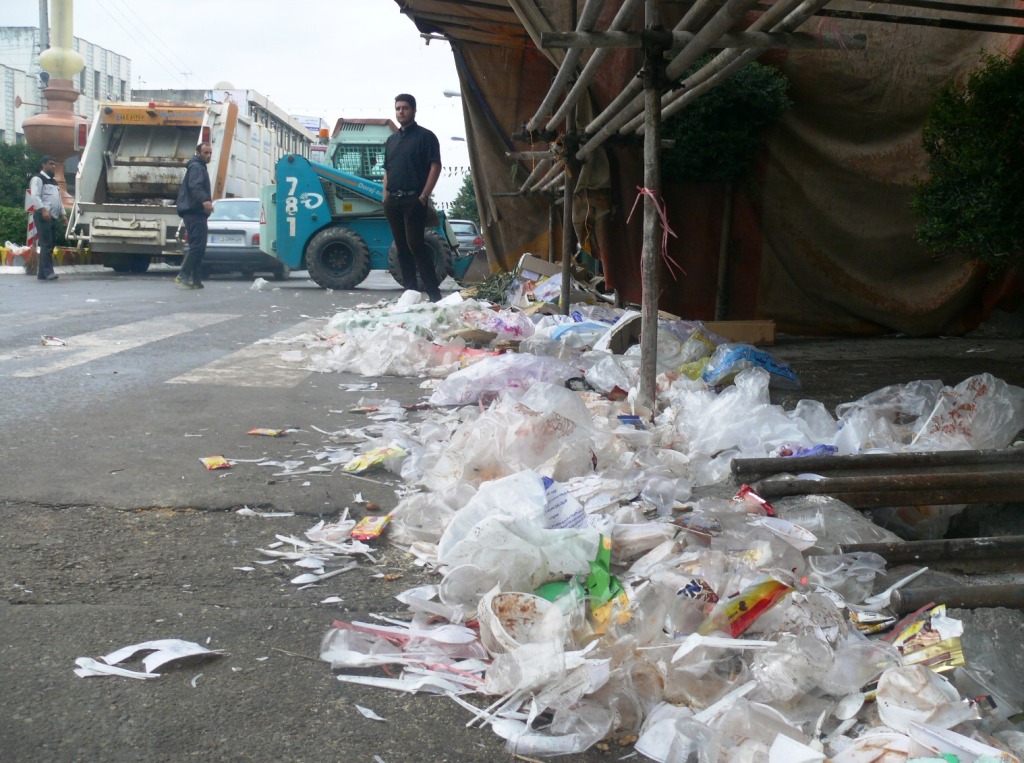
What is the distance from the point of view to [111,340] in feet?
20.4

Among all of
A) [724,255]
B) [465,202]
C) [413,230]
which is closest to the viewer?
[724,255]

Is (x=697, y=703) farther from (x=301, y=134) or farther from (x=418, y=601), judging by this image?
(x=301, y=134)

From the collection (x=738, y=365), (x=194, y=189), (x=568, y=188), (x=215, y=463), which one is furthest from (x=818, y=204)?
(x=194, y=189)

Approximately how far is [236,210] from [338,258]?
3432 millimetres

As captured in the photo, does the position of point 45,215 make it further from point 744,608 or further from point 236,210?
point 744,608

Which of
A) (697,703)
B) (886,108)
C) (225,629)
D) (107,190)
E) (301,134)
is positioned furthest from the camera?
(301,134)

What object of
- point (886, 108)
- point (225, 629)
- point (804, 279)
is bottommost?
point (225, 629)

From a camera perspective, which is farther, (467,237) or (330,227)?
(467,237)

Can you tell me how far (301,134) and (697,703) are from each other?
27021 millimetres

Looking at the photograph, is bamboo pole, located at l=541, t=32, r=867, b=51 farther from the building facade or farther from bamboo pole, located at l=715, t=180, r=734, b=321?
the building facade

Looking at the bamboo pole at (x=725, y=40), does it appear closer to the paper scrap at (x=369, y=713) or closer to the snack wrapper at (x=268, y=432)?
the snack wrapper at (x=268, y=432)

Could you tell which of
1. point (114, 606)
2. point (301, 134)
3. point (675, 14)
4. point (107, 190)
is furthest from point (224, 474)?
point (301, 134)

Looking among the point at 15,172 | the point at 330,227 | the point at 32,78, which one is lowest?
the point at 330,227

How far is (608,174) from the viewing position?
6.46m
